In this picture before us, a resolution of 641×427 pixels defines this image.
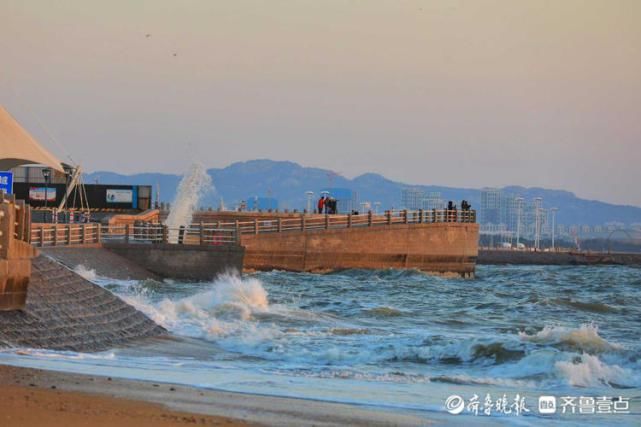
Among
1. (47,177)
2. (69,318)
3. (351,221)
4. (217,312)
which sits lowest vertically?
(217,312)

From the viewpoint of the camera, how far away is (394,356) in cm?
1973

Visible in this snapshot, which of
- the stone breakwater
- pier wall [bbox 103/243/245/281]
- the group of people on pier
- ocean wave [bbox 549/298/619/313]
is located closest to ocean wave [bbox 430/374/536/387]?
the stone breakwater

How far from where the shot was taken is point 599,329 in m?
28.1

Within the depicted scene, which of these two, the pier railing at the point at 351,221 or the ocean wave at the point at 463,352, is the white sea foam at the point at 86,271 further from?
the pier railing at the point at 351,221

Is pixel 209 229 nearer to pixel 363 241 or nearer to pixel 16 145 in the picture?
pixel 16 145

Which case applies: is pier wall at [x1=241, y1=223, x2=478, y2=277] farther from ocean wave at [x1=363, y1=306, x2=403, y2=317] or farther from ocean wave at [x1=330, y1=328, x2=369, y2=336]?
ocean wave at [x1=330, y1=328, x2=369, y2=336]

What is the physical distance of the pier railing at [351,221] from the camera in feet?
172

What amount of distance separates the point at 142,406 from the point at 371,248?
44.9 m

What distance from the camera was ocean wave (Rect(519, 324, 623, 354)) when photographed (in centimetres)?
2095

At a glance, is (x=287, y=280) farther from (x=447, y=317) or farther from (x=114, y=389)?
(x=114, y=389)

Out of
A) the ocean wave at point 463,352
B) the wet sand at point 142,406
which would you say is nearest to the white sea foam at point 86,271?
the ocean wave at point 463,352

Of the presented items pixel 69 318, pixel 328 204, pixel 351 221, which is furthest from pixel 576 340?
pixel 328 204

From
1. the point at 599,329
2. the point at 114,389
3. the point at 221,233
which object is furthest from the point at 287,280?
the point at 114,389

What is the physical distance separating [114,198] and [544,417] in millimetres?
57546
